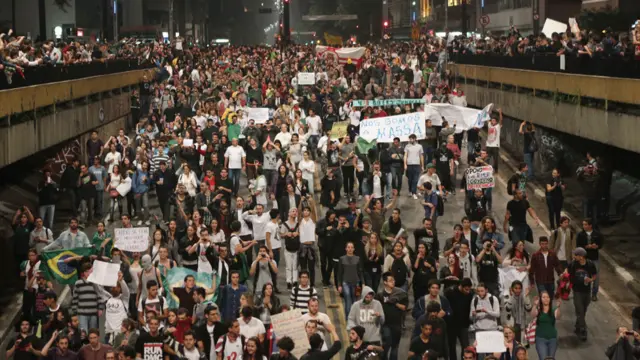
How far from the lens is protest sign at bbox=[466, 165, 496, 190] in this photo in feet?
75.1

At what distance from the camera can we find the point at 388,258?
57.7 ft

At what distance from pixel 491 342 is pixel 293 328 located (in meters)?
2.26

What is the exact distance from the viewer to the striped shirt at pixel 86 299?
56.0 feet

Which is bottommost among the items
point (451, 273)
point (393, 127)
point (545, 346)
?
point (545, 346)

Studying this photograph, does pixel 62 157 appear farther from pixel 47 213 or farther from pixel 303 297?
pixel 303 297

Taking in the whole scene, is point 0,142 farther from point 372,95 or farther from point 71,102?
point 372,95

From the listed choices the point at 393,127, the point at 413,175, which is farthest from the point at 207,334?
the point at 393,127

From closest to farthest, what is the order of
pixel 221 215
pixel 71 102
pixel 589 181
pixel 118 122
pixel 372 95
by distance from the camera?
pixel 221 215
pixel 589 181
pixel 71 102
pixel 372 95
pixel 118 122

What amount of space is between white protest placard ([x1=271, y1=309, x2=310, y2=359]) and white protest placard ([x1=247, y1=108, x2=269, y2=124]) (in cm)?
1697

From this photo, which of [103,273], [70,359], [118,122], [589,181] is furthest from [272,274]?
[118,122]

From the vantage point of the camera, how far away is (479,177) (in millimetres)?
22969

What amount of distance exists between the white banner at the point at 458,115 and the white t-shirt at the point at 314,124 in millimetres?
2734

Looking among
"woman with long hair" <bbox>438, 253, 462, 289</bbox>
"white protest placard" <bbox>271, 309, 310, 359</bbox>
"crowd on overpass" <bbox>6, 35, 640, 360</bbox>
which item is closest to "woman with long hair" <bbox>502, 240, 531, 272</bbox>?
"crowd on overpass" <bbox>6, 35, 640, 360</bbox>

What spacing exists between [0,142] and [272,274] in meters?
7.54
